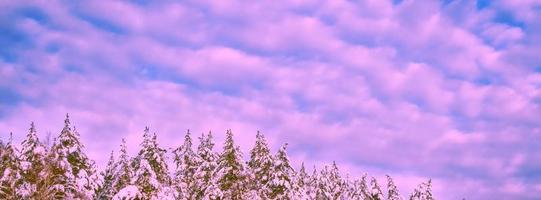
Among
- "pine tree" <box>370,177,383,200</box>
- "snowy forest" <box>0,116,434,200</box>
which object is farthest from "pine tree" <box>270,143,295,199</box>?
"pine tree" <box>370,177,383,200</box>

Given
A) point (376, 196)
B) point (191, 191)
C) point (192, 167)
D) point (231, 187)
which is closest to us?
point (231, 187)

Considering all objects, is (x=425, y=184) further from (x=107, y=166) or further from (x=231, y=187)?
(x=107, y=166)

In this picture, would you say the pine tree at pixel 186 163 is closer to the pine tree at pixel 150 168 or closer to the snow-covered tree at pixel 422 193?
the pine tree at pixel 150 168

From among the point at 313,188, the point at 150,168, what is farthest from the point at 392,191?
the point at 150,168

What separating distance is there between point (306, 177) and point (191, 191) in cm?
2335

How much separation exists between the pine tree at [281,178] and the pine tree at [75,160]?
12429 mm

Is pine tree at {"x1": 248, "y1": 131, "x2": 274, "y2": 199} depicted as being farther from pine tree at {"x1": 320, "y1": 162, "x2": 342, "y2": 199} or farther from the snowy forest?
pine tree at {"x1": 320, "y1": 162, "x2": 342, "y2": 199}

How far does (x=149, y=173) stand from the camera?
116 feet

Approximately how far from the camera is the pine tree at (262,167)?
43156mm

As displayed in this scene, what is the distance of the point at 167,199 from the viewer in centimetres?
3475

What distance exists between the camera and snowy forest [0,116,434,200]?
3177cm

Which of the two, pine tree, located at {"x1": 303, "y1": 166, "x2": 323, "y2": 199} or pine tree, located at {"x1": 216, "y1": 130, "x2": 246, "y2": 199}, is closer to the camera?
pine tree, located at {"x1": 216, "y1": 130, "x2": 246, "y2": 199}

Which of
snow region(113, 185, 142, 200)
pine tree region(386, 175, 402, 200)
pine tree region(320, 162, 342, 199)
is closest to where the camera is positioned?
snow region(113, 185, 142, 200)

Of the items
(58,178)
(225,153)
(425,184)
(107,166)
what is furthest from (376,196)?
(58,178)
